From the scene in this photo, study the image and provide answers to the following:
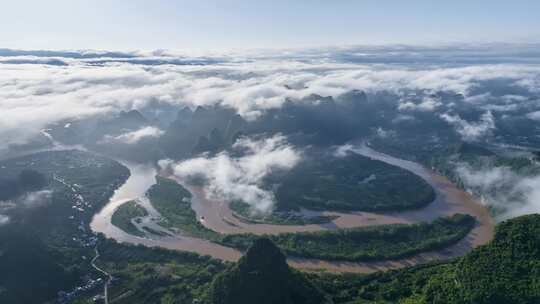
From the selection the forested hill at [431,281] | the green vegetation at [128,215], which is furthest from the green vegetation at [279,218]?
the forested hill at [431,281]

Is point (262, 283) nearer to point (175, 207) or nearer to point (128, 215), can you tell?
point (175, 207)

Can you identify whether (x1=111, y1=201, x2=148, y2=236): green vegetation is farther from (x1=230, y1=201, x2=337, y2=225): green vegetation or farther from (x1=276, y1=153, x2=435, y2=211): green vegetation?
(x1=276, y1=153, x2=435, y2=211): green vegetation

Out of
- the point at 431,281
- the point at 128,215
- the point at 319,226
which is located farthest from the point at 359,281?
the point at 128,215

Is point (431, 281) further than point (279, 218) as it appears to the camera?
No

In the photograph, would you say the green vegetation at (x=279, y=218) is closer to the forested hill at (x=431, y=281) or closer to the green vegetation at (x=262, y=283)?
the forested hill at (x=431, y=281)

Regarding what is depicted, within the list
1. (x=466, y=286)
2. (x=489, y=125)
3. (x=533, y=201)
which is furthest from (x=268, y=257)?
(x=489, y=125)

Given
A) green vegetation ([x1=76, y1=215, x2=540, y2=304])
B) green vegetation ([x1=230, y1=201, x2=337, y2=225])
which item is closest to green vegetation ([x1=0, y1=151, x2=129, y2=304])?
green vegetation ([x1=76, y1=215, x2=540, y2=304])

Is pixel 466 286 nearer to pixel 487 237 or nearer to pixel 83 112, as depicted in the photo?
pixel 487 237
